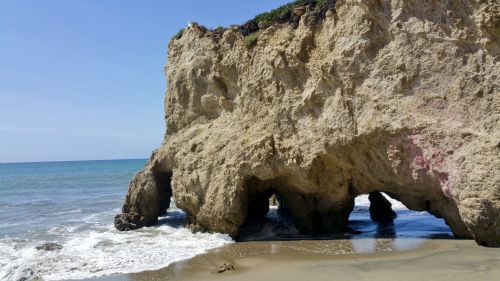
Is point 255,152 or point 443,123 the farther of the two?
point 255,152

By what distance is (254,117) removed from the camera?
15984mm

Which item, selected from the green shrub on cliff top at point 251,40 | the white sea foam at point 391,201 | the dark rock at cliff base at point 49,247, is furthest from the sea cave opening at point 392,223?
the dark rock at cliff base at point 49,247

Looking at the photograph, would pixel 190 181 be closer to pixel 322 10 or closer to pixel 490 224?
pixel 322 10

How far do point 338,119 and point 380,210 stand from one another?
6865 mm

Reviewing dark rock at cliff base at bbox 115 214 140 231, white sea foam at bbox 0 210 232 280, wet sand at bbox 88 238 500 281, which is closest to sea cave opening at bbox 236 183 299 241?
white sea foam at bbox 0 210 232 280

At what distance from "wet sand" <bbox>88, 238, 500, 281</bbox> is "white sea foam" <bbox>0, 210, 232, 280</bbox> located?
829 mm

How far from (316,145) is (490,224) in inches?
214

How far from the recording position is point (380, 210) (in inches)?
734

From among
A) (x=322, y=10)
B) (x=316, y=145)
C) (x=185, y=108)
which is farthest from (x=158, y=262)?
(x=322, y=10)

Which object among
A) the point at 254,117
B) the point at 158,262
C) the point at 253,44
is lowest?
the point at 158,262

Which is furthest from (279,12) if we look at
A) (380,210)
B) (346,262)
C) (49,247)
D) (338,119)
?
(49,247)

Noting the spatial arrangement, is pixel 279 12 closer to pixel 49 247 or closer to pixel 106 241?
pixel 106 241

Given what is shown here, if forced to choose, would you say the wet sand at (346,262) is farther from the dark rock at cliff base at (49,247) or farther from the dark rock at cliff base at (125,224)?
the dark rock at cliff base at (125,224)

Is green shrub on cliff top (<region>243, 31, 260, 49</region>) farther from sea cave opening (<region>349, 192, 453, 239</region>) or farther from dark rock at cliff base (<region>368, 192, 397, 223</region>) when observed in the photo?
dark rock at cliff base (<region>368, 192, 397, 223</region>)
